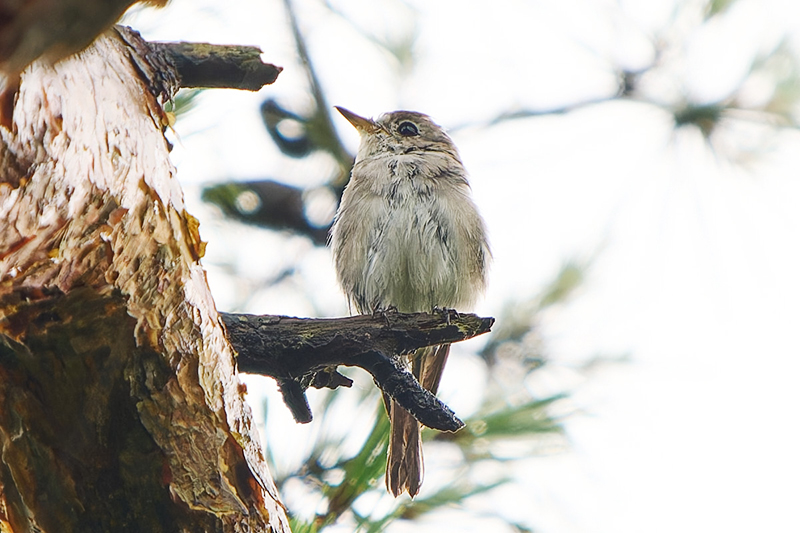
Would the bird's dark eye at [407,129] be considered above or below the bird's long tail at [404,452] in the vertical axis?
above

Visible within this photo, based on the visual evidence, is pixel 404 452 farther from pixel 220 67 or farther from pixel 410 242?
pixel 220 67

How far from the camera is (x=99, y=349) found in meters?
1.67

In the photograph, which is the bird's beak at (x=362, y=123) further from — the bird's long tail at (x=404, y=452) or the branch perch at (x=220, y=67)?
the branch perch at (x=220, y=67)

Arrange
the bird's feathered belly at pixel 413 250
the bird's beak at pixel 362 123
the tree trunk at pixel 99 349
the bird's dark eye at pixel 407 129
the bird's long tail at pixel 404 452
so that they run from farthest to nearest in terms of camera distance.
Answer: the bird's dark eye at pixel 407 129, the bird's beak at pixel 362 123, the bird's feathered belly at pixel 413 250, the bird's long tail at pixel 404 452, the tree trunk at pixel 99 349

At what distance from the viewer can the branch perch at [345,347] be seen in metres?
2.47

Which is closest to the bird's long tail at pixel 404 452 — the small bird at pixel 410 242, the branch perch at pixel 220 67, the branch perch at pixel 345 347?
the small bird at pixel 410 242

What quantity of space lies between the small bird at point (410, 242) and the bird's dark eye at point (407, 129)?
20.5 inches

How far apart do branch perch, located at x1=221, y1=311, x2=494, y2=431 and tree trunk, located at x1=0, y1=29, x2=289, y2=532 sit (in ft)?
2.08

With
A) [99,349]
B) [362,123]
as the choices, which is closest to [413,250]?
[362,123]

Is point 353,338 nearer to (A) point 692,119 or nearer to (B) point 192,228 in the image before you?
(B) point 192,228

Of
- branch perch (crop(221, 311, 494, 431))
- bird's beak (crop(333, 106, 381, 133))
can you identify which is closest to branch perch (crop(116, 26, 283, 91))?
branch perch (crop(221, 311, 494, 431))

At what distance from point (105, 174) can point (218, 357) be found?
440 millimetres

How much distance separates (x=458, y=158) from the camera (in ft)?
17.2

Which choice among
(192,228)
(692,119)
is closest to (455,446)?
(692,119)
